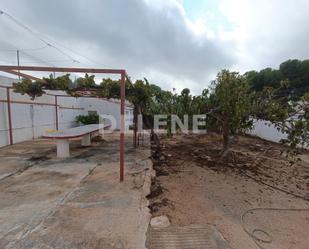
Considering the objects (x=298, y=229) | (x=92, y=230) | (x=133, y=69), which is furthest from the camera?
(x=133, y=69)

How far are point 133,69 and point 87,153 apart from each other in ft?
28.5

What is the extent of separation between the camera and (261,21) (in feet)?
20.9

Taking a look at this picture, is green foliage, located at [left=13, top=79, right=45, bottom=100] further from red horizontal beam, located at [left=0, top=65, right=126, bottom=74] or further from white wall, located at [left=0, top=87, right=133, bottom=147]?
white wall, located at [left=0, top=87, right=133, bottom=147]

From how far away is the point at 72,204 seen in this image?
116 inches

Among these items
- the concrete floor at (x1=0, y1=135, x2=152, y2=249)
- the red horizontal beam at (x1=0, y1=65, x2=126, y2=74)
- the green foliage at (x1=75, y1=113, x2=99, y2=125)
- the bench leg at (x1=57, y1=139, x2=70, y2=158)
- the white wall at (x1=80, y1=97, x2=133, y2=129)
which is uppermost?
the red horizontal beam at (x1=0, y1=65, x2=126, y2=74)

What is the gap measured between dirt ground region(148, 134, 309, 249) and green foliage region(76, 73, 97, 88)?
9.62ft

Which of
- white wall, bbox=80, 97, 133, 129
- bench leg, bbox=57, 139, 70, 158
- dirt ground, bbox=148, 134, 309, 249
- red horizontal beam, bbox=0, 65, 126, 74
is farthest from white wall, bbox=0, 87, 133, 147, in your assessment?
dirt ground, bbox=148, 134, 309, 249

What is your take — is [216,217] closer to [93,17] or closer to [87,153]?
[87,153]

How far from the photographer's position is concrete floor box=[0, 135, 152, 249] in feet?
7.00

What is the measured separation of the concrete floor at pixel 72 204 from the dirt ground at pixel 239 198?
0.43 metres

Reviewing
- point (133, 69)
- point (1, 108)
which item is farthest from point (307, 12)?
point (1, 108)

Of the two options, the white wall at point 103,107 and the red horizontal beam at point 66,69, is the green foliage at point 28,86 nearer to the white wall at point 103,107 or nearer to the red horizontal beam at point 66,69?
the red horizontal beam at point 66,69

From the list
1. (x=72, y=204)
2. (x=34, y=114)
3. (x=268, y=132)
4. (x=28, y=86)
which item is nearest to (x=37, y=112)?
(x=34, y=114)

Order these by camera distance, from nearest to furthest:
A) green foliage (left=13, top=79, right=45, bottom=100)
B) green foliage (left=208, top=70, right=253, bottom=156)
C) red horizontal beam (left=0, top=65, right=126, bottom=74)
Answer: red horizontal beam (left=0, top=65, right=126, bottom=74) → green foliage (left=208, top=70, right=253, bottom=156) → green foliage (left=13, top=79, right=45, bottom=100)
